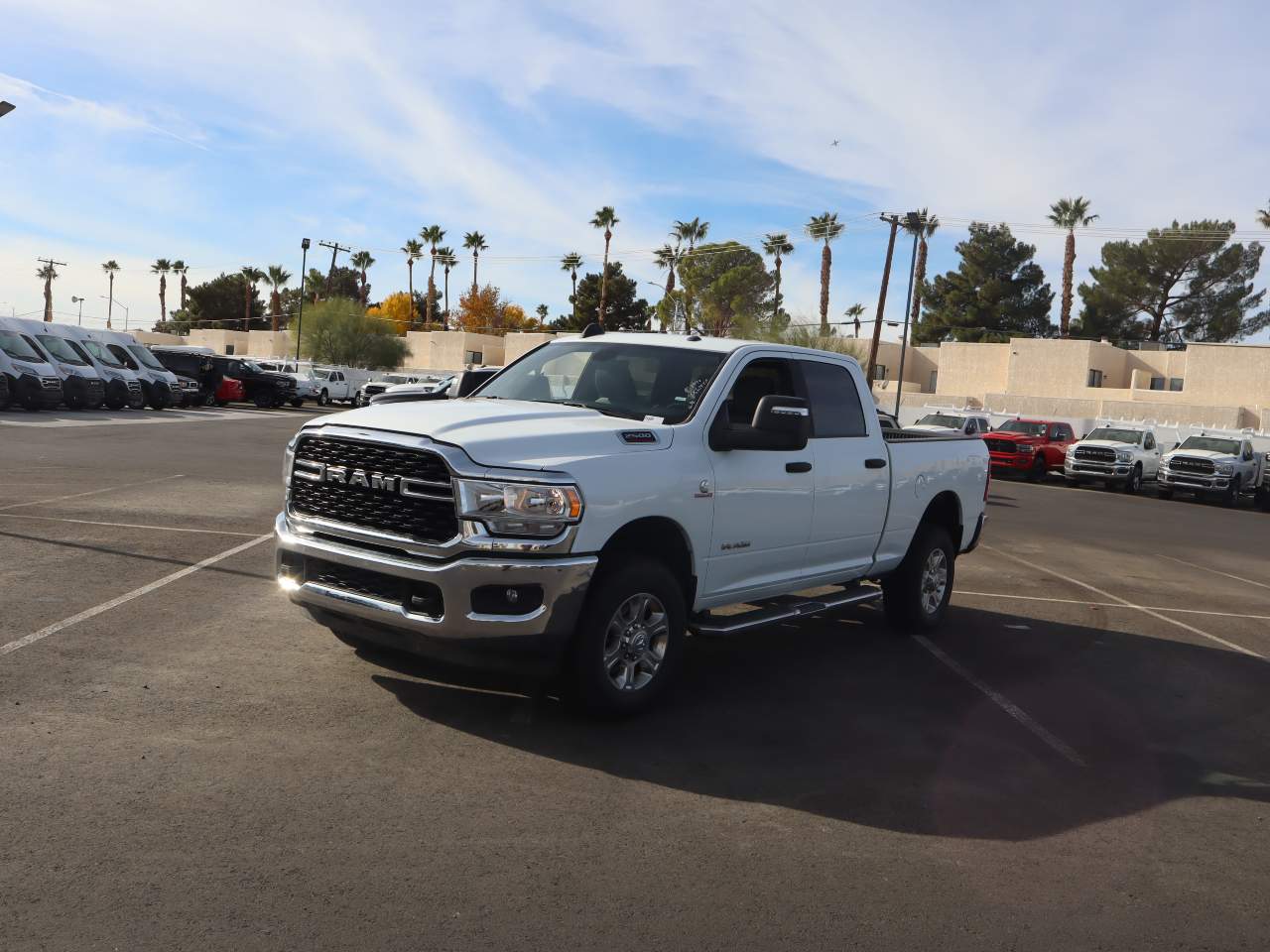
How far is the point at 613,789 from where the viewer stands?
16.4ft

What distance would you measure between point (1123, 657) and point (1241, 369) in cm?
4938

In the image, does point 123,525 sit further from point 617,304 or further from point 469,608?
point 617,304

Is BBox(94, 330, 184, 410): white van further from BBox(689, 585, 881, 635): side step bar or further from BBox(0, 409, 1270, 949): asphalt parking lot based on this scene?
BBox(689, 585, 881, 635): side step bar

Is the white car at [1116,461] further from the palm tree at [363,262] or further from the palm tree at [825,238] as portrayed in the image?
the palm tree at [363,262]

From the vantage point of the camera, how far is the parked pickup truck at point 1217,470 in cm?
2770

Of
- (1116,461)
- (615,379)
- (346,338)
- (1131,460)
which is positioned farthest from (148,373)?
(346,338)

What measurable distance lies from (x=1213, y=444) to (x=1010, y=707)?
26390 millimetres

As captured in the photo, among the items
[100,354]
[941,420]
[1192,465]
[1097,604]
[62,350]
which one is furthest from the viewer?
[941,420]

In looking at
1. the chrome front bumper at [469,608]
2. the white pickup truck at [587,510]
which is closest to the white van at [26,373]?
the white pickup truck at [587,510]

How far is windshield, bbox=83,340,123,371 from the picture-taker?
3281 cm

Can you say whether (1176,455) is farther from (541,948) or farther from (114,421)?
(541,948)

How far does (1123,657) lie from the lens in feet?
27.9

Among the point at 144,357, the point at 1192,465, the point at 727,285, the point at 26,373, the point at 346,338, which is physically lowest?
the point at 1192,465

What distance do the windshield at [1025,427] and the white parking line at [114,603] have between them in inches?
1072
